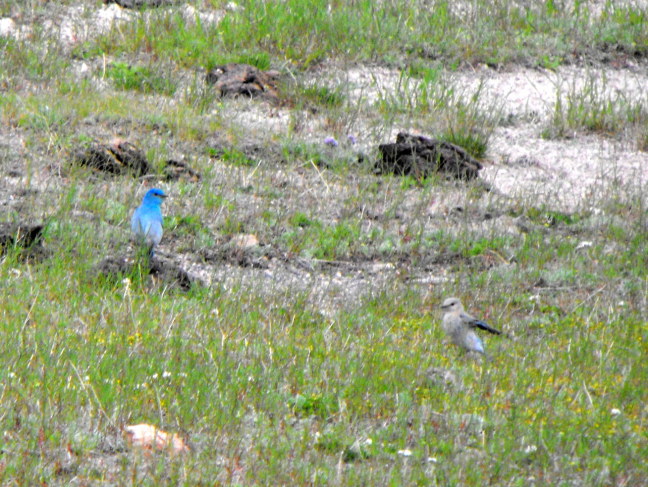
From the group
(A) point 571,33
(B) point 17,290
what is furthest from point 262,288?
(A) point 571,33

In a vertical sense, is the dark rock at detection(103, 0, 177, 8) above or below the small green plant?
above

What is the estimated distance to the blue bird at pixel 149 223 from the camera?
7.39 meters

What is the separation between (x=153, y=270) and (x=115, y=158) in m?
2.52

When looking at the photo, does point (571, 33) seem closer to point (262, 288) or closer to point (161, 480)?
point (262, 288)

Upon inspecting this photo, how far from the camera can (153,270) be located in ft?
23.8

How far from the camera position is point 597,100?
42.3 ft

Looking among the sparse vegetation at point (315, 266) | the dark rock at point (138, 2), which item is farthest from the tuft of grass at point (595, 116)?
the dark rock at point (138, 2)

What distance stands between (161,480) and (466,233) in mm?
5125

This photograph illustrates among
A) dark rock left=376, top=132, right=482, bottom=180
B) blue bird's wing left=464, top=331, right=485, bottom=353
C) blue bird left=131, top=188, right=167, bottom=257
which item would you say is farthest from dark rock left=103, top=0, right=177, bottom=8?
blue bird's wing left=464, top=331, right=485, bottom=353

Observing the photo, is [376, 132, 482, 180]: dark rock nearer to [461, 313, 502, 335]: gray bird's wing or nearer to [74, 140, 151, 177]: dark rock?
[74, 140, 151, 177]: dark rock

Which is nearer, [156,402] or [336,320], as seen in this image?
[156,402]

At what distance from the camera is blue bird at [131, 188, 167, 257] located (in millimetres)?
7391

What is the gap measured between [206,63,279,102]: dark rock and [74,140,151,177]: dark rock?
244 centimetres

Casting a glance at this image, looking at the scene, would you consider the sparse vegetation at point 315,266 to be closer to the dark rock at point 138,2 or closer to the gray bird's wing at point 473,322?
the gray bird's wing at point 473,322
